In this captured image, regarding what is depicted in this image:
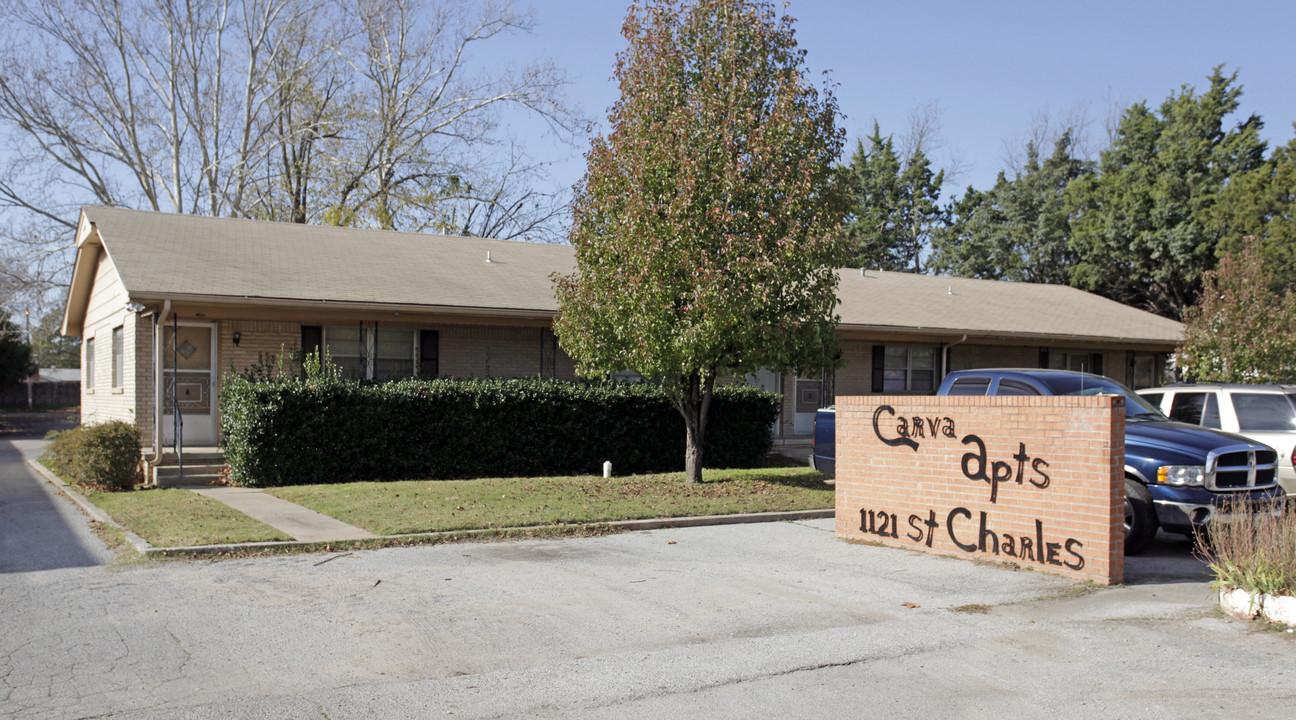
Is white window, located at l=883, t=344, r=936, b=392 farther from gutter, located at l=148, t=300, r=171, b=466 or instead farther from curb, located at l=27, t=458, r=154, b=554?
curb, located at l=27, t=458, r=154, b=554

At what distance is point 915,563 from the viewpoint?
9.07m

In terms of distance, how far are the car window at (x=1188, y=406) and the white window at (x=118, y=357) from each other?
17.9m

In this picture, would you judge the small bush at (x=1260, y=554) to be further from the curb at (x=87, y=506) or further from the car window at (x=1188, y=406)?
the curb at (x=87, y=506)

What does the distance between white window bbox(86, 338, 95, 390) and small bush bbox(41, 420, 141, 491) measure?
29.5 feet

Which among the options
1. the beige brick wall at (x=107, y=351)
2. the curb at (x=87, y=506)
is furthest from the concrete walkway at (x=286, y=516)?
the beige brick wall at (x=107, y=351)

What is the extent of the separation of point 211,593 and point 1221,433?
31.9ft

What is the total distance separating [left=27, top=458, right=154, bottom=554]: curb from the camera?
9409 millimetres

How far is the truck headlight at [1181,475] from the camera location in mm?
9227

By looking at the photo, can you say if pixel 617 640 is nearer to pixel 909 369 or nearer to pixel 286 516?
pixel 286 516

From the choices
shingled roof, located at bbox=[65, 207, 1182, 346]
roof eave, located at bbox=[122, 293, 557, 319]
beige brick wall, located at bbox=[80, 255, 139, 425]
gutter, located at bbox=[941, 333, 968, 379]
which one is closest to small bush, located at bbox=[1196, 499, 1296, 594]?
shingled roof, located at bbox=[65, 207, 1182, 346]

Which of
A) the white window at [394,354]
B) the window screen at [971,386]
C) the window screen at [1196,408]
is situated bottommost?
the window screen at [1196,408]

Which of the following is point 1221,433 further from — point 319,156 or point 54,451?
point 319,156

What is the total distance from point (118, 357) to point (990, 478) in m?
17.2

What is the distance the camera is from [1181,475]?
9.28 meters
